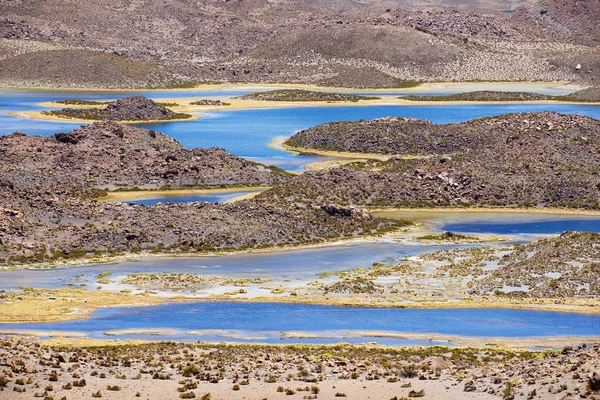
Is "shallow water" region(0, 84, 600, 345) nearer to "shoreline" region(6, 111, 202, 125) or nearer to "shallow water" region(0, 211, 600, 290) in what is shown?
"shallow water" region(0, 211, 600, 290)

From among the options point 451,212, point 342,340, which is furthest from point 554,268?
point 451,212

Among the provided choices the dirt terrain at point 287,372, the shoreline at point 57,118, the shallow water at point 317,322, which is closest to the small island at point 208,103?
the shoreline at point 57,118

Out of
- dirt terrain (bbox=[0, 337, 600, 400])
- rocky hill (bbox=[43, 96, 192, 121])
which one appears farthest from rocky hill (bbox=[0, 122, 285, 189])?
dirt terrain (bbox=[0, 337, 600, 400])

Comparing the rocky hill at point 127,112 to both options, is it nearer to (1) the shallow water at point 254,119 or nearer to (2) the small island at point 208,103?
(1) the shallow water at point 254,119

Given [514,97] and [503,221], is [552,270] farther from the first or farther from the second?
[514,97]

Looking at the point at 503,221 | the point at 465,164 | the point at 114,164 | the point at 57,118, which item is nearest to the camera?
the point at 503,221

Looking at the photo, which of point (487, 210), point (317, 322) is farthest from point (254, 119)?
point (317, 322)

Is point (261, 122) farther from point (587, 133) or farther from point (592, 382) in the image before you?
point (592, 382)
